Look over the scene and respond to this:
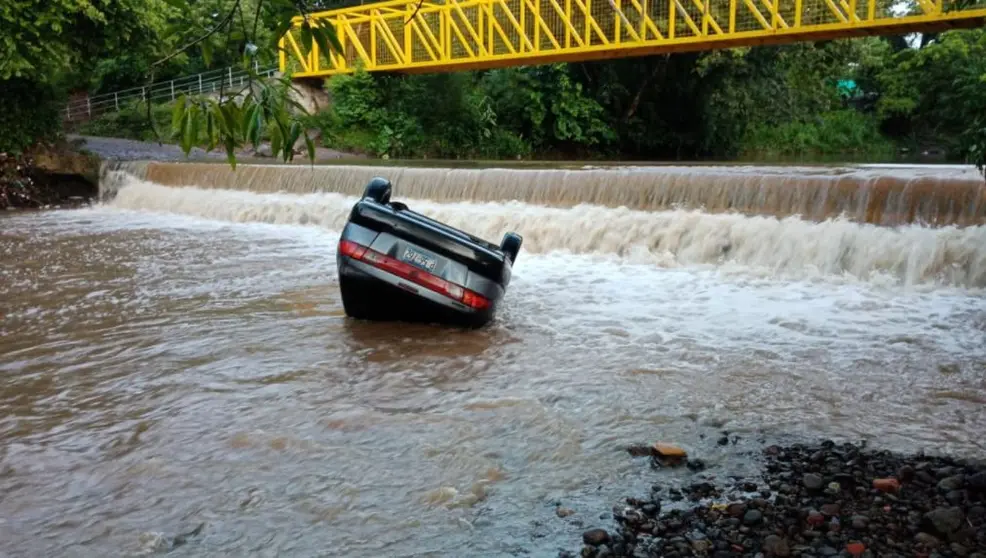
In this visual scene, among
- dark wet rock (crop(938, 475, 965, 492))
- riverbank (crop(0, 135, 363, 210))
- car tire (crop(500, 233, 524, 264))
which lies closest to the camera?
dark wet rock (crop(938, 475, 965, 492))

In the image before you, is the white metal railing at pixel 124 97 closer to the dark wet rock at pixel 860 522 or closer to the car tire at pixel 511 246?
the car tire at pixel 511 246

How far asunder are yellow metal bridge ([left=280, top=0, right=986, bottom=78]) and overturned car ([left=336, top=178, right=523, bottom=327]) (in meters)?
6.69

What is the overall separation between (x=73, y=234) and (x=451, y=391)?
393 inches

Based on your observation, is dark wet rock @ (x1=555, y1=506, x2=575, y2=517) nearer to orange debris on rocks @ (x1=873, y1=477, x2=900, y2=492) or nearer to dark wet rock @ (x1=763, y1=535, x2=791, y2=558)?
dark wet rock @ (x1=763, y1=535, x2=791, y2=558)

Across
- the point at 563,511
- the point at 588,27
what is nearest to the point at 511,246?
the point at 563,511

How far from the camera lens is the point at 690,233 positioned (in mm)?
9281

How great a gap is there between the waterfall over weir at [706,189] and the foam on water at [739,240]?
24 centimetres

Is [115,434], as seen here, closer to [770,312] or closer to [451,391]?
[451,391]

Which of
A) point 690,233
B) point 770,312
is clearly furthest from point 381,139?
point 770,312

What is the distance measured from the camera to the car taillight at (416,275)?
5785mm

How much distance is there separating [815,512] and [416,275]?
345cm

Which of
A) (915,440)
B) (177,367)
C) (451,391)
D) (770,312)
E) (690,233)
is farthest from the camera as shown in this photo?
(690,233)

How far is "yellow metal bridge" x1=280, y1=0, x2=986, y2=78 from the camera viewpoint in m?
14.7

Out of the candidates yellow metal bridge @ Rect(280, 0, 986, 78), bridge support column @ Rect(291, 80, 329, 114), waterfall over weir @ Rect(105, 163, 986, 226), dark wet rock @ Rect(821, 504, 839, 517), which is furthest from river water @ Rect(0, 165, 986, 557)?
bridge support column @ Rect(291, 80, 329, 114)
